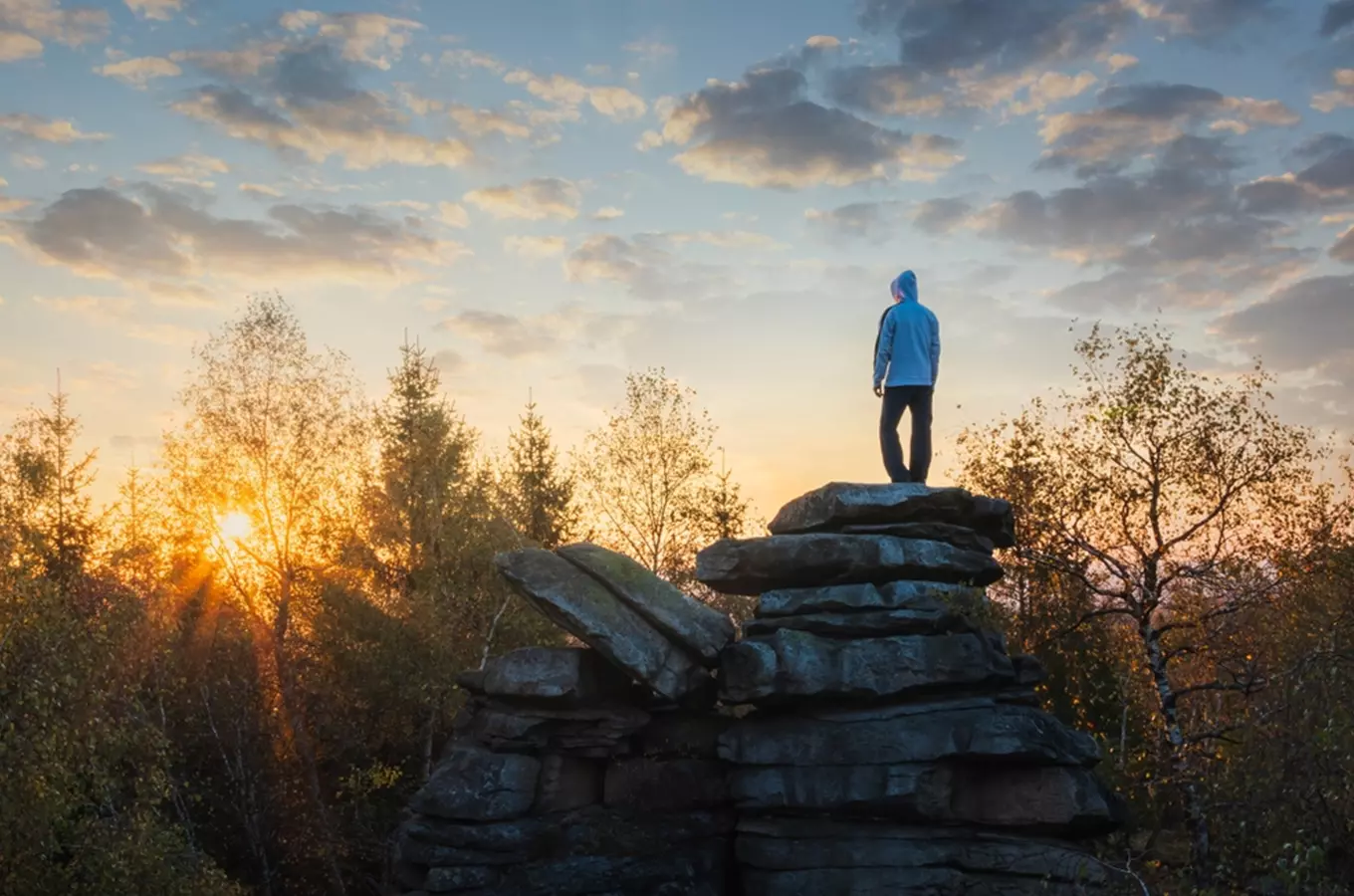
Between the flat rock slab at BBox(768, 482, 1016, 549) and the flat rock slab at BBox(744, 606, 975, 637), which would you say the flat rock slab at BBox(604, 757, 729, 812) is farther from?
the flat rock slab at BBox(768, 482, 1016, 549)

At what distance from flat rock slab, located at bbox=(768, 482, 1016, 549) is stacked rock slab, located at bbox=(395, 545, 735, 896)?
2598 mm

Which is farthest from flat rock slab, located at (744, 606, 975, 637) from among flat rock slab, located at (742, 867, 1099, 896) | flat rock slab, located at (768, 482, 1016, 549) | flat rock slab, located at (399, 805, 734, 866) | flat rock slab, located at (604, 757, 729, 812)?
flat rock slab, located at (399, 805, 734, 866)

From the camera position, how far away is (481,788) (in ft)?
67.6

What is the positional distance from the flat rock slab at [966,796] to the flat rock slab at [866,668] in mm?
1358

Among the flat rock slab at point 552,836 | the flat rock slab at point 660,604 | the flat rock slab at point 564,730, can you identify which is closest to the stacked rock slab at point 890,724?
the flat rock slab at point 660,604

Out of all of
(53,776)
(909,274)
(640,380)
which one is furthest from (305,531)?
(909,274)

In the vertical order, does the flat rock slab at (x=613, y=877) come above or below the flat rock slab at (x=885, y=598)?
Result: below

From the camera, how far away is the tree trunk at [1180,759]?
22.7m

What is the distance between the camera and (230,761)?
130 ft

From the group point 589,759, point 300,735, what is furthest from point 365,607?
point 589,759

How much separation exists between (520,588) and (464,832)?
4368 millimetres

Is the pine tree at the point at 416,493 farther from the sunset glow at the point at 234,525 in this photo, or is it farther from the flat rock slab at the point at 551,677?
the flat rock slab at the point at 551,677

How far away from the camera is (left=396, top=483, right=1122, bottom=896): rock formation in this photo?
19391 millimetres

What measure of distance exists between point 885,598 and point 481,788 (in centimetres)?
801
